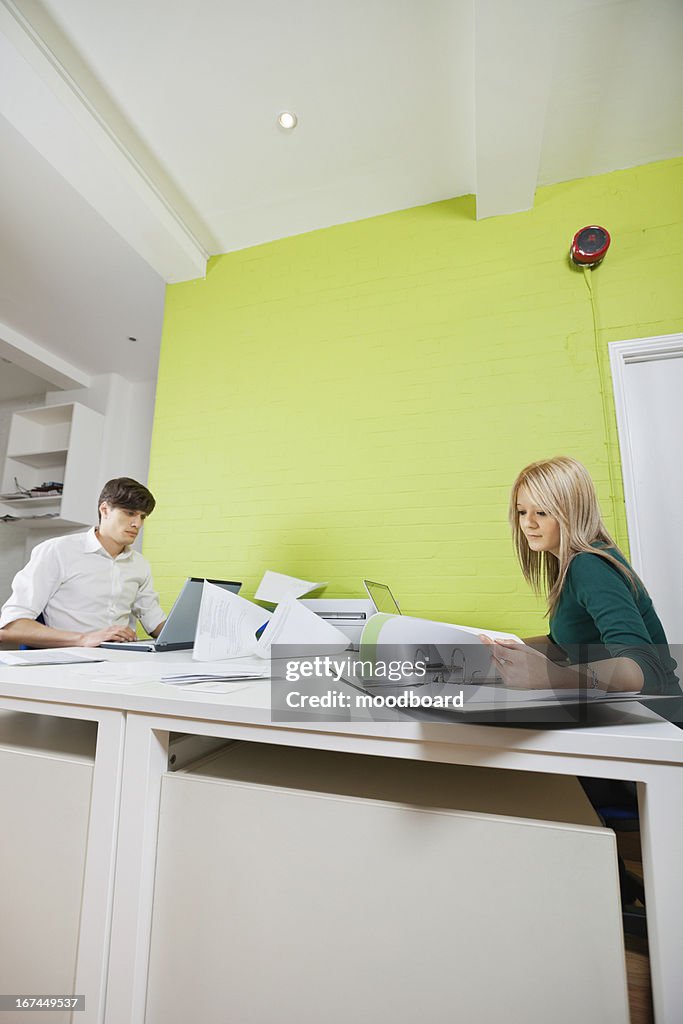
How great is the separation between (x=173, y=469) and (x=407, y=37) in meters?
2.11

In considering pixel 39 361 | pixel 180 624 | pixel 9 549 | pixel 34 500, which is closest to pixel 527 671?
pixel 180 624

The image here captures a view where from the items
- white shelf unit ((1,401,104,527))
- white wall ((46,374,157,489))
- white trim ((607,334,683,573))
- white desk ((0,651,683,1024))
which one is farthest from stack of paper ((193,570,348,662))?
white wall ((46,374,157,489))

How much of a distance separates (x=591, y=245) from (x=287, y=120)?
140 cm

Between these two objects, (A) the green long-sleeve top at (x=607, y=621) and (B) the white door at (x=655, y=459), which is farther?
(B) the white door at (x=655, y=459)

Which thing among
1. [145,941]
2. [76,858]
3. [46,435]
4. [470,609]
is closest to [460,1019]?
[145,941]

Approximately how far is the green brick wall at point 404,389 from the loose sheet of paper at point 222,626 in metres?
1.09

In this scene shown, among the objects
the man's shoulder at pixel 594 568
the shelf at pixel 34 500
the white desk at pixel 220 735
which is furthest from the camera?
the shelf at pixel 34 500

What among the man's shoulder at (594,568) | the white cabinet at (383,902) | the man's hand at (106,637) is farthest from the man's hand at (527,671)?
the man's hand at (106,637)

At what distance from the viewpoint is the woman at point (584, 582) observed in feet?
2.78

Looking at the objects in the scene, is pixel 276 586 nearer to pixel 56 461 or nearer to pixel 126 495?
pixel 126 495

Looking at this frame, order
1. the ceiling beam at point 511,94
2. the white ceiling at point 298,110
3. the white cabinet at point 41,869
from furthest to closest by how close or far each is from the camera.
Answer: the white ceiling at point 298,110 → the ceiling beam at point 511,94 → the white cabinet at point 41,869

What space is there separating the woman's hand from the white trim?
165 centimetres

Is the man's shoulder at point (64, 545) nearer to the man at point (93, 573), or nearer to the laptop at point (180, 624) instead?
the man at point (93, 573)

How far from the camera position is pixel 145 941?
699 mm
